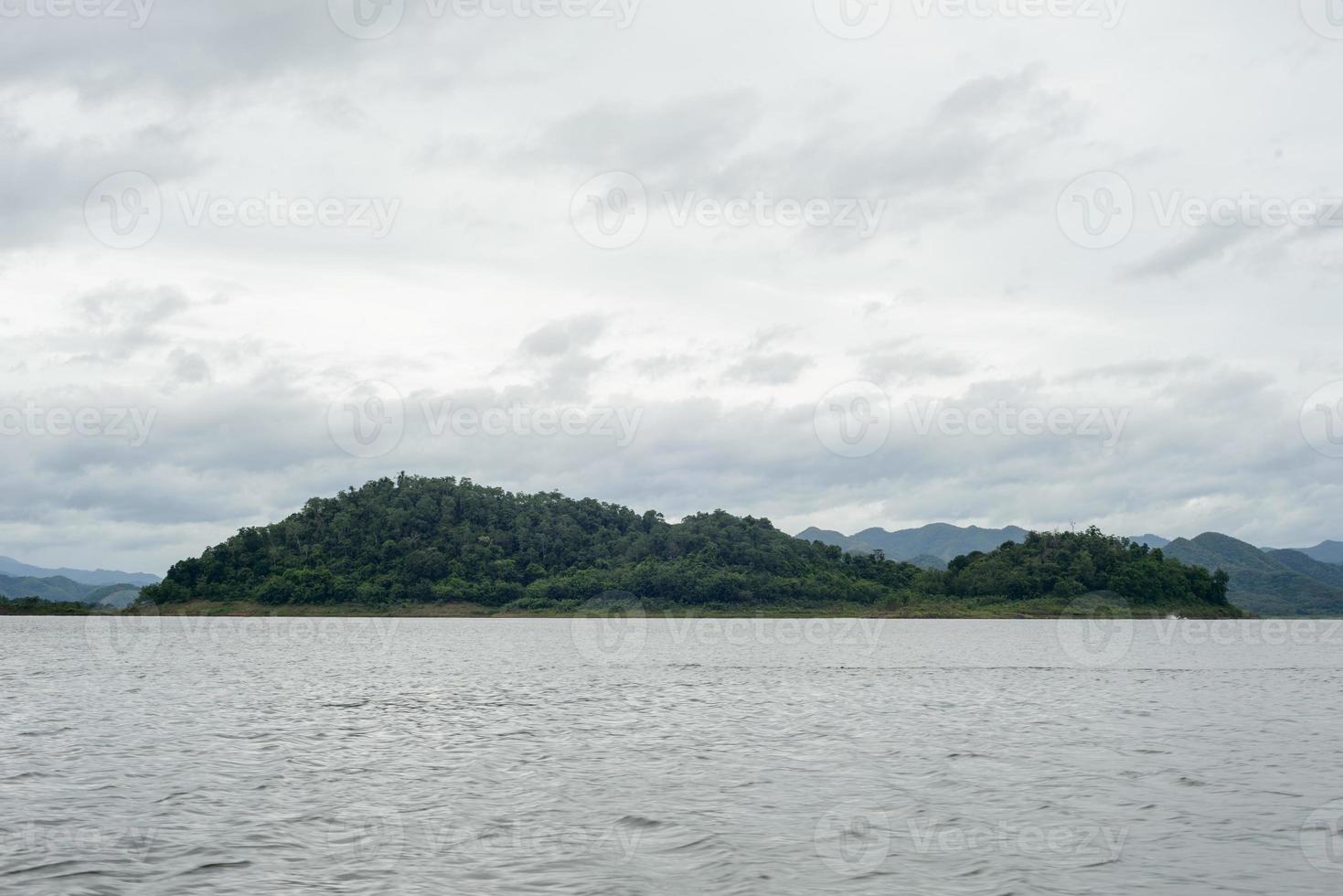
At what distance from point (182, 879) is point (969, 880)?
53.4 ft

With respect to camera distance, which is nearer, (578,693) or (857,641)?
(578,693)

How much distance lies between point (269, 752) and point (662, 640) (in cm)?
11981

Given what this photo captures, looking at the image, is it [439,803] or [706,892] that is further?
[439,803]

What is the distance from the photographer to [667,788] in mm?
33844

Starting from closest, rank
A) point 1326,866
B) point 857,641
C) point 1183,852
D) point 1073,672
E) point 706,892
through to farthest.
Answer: point 706,892 → point 1326,866 → point 1183,852 → point 1073,672 → point 857,641

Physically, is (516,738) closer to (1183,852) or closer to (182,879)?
(182,879)

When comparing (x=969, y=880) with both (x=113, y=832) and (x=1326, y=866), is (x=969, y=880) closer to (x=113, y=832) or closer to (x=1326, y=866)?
(x=1326, y=866)

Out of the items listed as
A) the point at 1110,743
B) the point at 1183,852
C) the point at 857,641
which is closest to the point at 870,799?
the point at 1183,852

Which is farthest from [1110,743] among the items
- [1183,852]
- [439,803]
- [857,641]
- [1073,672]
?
[857,641]

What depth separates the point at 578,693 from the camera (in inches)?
2739

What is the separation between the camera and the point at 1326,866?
23922 millimetres

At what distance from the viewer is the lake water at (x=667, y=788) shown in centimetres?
2344

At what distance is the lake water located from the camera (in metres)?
23.4

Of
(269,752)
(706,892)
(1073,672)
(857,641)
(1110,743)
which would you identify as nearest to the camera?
(706,892)
